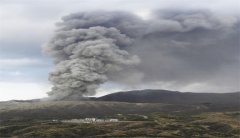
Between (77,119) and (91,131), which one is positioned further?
(77,119)

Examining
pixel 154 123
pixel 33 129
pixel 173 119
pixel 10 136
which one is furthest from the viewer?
pixel 173 119

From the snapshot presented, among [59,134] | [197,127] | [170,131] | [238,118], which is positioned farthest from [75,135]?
[238,118]

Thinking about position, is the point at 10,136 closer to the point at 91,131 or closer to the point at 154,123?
the point at 91,131

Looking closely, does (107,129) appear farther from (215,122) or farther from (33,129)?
(215,122)

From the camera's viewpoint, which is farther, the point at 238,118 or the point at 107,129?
the point at 238,118

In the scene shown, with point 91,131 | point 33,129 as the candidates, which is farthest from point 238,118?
point 33,129

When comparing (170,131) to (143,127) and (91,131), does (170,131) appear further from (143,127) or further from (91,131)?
(91,131)

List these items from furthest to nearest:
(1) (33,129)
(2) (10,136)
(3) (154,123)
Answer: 1. (3) (154,123)
2. (1) (33,129)
3. (2) (10,136)

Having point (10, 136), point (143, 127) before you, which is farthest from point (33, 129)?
point (143, 127)
